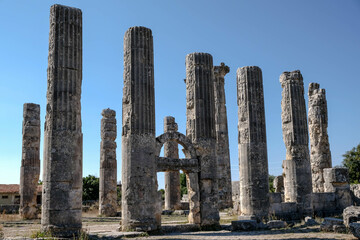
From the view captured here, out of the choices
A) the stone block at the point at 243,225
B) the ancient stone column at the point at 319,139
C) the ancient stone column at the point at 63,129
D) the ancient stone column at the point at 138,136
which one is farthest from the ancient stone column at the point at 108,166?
the ancient stone column at the point at 63,129

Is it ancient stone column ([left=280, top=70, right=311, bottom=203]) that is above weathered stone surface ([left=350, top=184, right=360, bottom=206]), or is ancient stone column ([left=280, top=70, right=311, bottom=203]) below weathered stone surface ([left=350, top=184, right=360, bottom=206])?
above

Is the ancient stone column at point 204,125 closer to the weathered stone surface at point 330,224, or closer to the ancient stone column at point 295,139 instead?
the weathered stone surface at point 330,224

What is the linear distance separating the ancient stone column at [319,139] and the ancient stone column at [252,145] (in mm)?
6532

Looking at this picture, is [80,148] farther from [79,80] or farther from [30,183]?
[30,183]

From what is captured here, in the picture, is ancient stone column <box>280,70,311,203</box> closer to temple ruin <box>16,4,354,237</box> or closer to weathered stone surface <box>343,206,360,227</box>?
temple ruin <box>16,4,354,237</box>

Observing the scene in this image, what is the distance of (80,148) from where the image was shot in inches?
552

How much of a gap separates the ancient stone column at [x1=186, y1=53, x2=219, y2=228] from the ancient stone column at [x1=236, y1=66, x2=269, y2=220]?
220 centimetres

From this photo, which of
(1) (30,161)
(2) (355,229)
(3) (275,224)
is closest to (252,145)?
(3) (275,224)

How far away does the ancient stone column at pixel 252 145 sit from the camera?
733 inches

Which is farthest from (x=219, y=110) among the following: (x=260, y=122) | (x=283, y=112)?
(x=260, y=122)

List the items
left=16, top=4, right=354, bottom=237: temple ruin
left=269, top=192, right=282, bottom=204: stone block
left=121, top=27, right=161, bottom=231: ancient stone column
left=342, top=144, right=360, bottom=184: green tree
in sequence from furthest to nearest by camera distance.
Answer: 1. left=342, top=144, right=360, bottom=184: green tree
2. left=269, top=192, right=282, bottom=204: stone block
3. left=121, top=27, right=161, bottom=231: ancient stone column
4. left=16, top=4, right=354, bottom=237: temple ruin

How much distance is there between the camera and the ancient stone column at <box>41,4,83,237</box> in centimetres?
1325

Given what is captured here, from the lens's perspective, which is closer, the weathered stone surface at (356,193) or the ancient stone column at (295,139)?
the ancient stone column at (295,139)

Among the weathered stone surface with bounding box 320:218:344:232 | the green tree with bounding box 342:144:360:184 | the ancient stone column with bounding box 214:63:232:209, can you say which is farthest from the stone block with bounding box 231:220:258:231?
the green tree with bounding box 342:144:360:184
